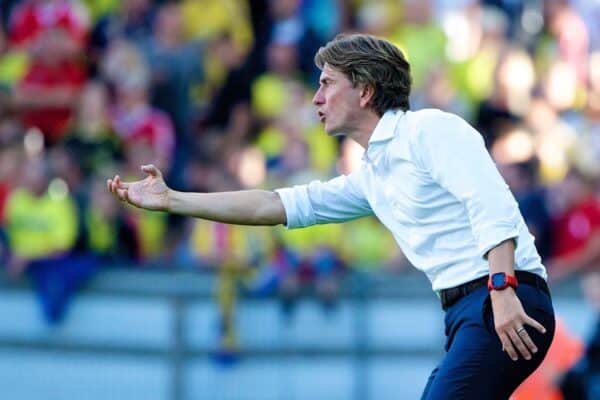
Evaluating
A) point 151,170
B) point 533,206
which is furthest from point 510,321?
point 533,206

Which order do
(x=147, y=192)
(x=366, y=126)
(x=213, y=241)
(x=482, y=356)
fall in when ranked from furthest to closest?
(x=213, y=241)
(x=147, y=192)
(x=366, y=126)
(x=482, y=356)

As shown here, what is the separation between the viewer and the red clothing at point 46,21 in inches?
532

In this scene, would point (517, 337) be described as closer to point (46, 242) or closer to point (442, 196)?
point (442, 196)

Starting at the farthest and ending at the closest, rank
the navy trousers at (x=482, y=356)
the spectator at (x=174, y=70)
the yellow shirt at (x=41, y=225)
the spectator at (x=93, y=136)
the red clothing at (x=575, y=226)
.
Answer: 1. the spectator at (x=174, y=70)
2. the spectator at (x=93, y=136)
3. the red clothing at (x=575, y=226)
4. the yellow shirt at (x=41, y=225)
5. the navy trousers at (x=482, y=356)

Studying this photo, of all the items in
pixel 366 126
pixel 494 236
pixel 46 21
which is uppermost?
pixel 46 21

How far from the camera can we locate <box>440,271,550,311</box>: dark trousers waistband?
5754 millimetres

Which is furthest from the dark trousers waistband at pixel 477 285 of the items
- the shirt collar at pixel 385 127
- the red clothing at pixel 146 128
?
the red clothing at pixel 146 128

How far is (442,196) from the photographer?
5.82m

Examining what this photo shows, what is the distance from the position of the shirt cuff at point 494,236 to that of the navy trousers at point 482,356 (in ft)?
0.73

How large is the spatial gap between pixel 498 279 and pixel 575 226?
6833 mm

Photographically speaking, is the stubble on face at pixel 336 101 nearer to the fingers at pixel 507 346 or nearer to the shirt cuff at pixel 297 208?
the shirt cuff at pixel 297 208

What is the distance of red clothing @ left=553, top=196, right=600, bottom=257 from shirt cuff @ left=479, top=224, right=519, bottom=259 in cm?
667

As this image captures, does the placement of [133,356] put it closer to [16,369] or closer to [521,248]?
[16,369]

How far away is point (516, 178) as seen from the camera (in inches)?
488
